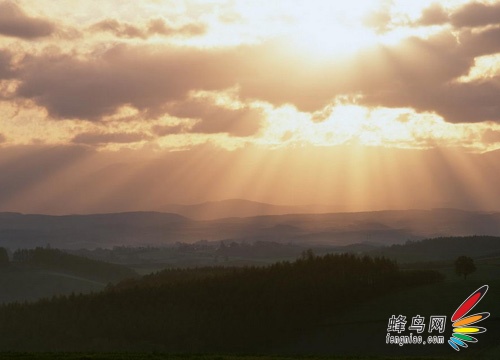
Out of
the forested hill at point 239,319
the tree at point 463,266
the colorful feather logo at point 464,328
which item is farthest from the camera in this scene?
the tree at point 463,266

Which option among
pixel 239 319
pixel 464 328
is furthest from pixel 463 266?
pixel 464 328

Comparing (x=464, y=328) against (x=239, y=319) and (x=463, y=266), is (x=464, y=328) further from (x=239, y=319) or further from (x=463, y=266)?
(x=463, y=266)

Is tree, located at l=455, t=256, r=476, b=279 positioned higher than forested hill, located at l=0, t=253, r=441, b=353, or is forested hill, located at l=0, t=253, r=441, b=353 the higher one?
tree, located at l=455, t=256, r=476, b=279

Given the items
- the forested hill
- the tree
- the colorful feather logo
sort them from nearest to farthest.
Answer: the colorful feather logo
the forested hill
the tree

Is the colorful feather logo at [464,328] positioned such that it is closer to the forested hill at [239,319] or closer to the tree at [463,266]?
the forested hill at [239,319]

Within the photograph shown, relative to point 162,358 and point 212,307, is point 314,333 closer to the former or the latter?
point 212,307

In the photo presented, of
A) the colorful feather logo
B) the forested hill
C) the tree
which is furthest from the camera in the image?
the tree

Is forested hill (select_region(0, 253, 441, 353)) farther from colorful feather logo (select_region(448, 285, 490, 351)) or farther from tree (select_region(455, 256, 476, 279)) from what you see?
colorful feather logo (select_region(448, 285, 490, 351))

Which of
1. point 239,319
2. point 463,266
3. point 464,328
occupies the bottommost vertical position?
point 239,319

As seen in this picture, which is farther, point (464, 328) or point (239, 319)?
point (239, 319)

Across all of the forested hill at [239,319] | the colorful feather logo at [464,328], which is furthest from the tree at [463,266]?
the colorful feather logo at [464,328]

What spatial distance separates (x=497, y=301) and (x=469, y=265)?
57440 millimetres

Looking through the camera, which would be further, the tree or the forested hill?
the tree

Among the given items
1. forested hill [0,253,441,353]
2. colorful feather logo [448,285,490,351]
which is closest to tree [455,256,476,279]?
forested hill [0,253,441,353]
